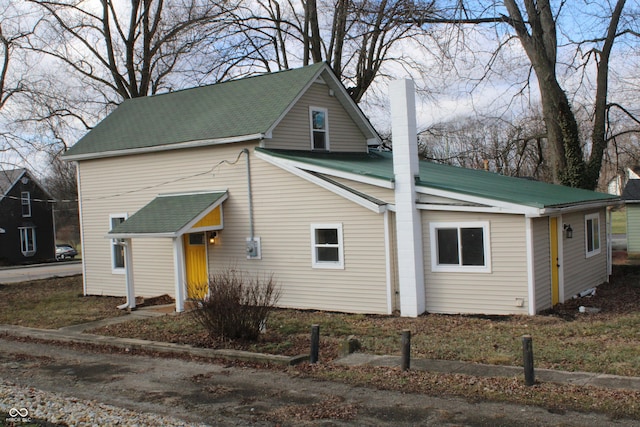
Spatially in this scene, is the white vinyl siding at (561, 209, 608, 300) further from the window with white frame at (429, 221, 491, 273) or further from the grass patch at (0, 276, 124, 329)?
the grass patch at (0, 276, 124, 329)

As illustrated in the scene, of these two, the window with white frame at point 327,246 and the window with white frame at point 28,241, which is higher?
the window with white frame at point 327,246

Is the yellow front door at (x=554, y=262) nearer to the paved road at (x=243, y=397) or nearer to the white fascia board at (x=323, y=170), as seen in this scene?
Result: the white fascia board at (x=323, y=170)

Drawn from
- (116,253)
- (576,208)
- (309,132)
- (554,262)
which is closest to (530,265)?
(554,262)

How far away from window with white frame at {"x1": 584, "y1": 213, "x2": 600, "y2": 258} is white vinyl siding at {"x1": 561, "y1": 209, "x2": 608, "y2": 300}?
0.15 meters

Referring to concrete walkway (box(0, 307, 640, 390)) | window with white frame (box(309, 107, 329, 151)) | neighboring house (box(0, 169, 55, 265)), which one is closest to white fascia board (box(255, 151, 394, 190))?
window with white frame (box(309, 107, 329, 151))

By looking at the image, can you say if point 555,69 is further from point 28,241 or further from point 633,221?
point 28,241

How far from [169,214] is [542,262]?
10.1 meters

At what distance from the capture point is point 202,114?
19.8m

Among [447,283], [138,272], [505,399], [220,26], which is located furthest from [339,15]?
[505,399]

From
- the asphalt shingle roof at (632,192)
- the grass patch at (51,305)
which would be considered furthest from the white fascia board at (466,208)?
the asphalt shingle roof at (632,192)

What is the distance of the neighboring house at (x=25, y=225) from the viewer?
4938 cm

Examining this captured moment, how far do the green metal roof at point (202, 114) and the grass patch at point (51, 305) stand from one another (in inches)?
198

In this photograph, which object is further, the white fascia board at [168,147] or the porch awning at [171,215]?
the white fascia board at [168,147]

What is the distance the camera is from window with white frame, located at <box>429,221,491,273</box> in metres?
14.1
